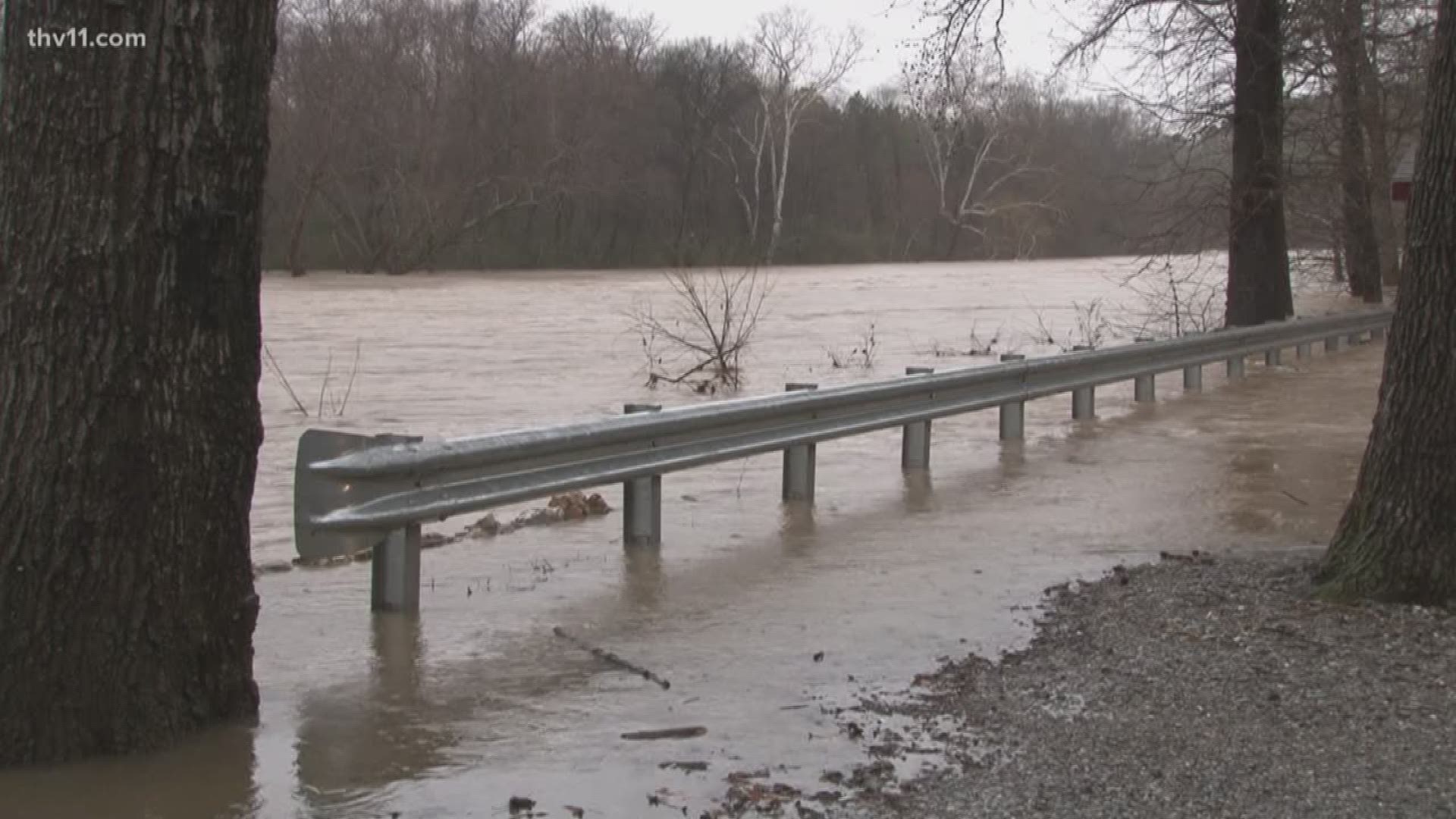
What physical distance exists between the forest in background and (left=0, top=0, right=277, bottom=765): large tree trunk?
77.2ft

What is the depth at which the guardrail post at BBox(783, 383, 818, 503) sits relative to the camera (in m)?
9.45

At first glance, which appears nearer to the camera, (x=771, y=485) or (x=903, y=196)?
(x=771, y=485)

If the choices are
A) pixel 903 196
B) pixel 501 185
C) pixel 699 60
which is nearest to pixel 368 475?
pixel 501 185

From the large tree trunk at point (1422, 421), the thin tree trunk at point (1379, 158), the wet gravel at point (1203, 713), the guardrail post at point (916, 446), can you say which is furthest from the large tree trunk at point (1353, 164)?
the wet gravel at point (1203, 713)

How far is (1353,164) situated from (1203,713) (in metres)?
22.7

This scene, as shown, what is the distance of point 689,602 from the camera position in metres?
6.74

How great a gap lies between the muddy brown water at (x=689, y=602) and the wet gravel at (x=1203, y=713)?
1.18ft

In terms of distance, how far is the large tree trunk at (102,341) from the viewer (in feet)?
13.9

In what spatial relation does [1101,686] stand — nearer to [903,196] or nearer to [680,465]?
[680,465]

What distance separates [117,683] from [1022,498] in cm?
621

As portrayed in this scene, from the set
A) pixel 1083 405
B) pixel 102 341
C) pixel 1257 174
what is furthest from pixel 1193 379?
pixel 102 341

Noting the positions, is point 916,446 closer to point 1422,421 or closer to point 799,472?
point 799,472

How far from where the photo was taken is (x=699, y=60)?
320ft

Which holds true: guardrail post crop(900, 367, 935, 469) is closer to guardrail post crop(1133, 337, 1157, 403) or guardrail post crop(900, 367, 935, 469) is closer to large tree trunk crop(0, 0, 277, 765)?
guardrail post crop(1133, 337, 1157, 403)
